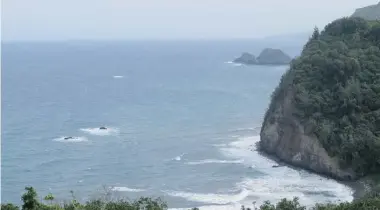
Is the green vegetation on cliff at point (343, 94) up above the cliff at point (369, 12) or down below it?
below

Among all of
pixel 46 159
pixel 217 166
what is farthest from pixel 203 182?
pixel 46 159

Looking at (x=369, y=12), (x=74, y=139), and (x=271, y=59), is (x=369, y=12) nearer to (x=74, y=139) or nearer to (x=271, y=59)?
(x=271, y=59)

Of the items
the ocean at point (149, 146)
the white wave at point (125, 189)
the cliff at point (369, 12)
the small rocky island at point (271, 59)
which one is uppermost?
the cliff at point (369, 12)

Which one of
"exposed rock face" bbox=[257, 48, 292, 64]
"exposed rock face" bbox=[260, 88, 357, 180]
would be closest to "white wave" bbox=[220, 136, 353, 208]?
"exposed rock face" bbox=[260, 88, 357, 180]

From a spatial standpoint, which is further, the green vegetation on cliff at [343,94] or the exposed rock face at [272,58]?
the exposed rock face at [272,58]

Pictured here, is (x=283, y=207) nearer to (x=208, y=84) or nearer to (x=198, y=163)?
(x=198, y=163)

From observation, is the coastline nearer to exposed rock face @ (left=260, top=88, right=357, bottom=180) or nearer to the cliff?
exposed rock face @ (left=260, top=88, right=357, bottom=180)

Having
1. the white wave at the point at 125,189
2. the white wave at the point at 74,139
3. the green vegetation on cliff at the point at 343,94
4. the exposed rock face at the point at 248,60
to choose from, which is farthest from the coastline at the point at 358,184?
the exposed rock face at the point at 248,60

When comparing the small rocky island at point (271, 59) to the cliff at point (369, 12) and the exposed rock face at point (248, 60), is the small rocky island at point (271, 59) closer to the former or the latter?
the exposed rock face at point (248, 60)
